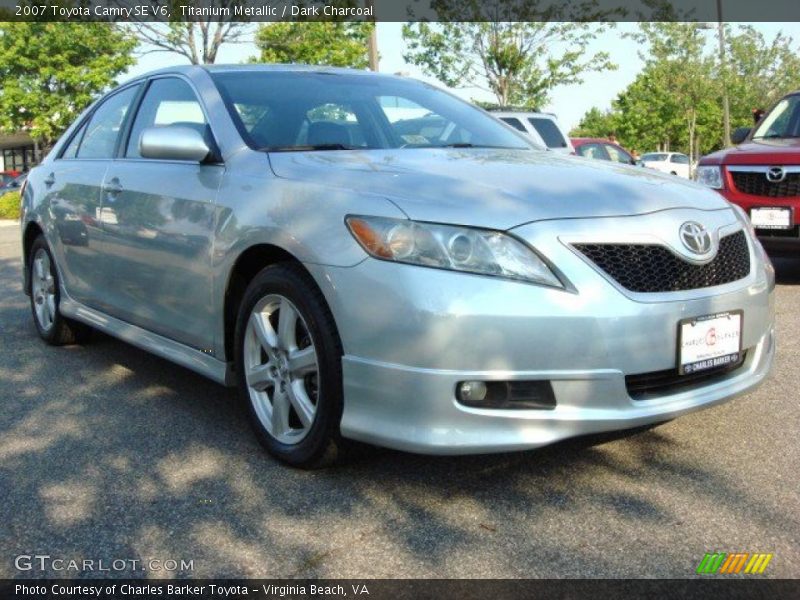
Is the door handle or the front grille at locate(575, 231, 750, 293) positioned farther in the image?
the door handle

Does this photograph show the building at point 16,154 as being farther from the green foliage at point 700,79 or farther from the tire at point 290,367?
the tire at point 290,367

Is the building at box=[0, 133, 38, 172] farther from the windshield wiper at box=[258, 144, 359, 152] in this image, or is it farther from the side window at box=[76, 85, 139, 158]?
the windshield wiper at box=[258, 144, 359, 152]

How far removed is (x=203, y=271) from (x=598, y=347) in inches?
65.6

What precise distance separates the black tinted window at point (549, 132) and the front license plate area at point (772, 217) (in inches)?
234

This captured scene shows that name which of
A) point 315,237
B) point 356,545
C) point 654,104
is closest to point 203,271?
point 315,237

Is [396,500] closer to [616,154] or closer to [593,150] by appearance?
[593,150]

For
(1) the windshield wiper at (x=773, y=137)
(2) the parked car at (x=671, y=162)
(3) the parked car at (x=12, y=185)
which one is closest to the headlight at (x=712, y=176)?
(1) the windshield wiper at (x=773, y=137)

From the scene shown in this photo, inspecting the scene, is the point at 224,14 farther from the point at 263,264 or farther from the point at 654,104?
the point at 654,104

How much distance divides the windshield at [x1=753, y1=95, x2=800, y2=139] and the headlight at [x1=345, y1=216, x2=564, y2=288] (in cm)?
653

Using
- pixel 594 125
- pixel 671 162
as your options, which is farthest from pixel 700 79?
pixel 594 125

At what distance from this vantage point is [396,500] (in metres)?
3.07

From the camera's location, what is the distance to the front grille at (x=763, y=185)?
7.41 metres

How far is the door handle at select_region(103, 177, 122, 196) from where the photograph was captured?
443 centimetres

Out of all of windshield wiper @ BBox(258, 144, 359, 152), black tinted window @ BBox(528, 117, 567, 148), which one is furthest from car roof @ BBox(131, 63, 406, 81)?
black tinted window @ BBox(528, 117, 567, 148)
